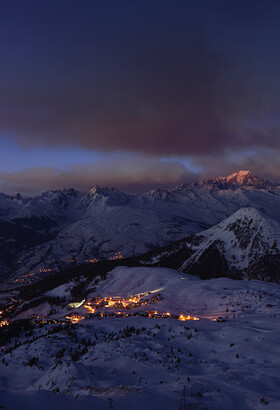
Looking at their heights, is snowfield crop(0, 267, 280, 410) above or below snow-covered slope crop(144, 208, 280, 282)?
above

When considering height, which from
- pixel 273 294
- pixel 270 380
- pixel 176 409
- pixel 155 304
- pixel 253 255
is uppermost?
pixel 176 409

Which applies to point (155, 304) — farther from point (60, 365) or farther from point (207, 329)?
point (60, 365)

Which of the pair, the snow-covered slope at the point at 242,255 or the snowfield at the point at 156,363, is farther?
the snow-covered slope at the point at 242,255

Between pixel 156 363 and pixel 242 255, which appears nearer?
pixel 156 363

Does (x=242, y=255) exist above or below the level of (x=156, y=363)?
below

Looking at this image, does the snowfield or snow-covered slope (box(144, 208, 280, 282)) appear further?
snow-covered slope (box(144, 208, 280, 282))

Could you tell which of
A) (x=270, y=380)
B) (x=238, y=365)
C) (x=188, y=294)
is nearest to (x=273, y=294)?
(x=188, y=294)

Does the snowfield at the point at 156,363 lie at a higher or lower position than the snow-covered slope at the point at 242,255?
higher

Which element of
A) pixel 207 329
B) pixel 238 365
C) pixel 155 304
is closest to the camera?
pixel 238 365
